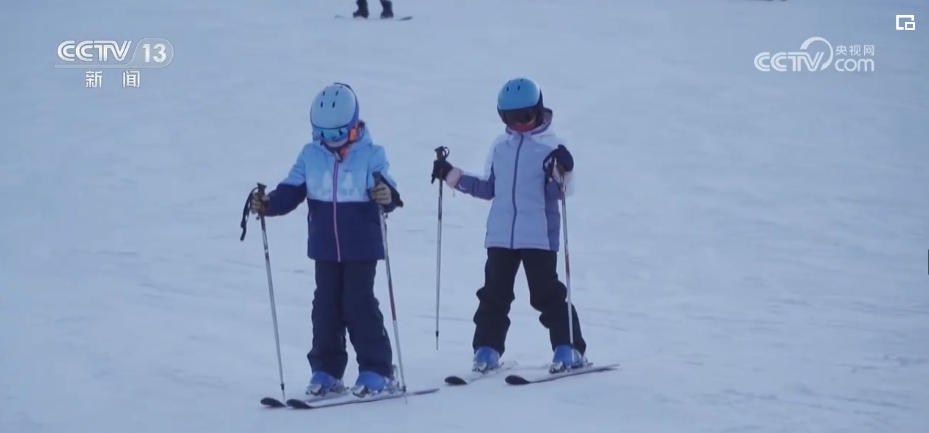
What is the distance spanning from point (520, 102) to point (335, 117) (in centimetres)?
98

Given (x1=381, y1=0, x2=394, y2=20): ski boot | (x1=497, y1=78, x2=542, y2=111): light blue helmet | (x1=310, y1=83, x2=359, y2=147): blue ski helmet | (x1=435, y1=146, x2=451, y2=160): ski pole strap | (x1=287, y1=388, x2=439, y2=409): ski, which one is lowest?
(x1=287, y1=388, x2=439, y2=409): ski

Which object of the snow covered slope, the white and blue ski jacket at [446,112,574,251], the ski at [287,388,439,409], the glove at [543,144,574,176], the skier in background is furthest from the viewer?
the skier in background

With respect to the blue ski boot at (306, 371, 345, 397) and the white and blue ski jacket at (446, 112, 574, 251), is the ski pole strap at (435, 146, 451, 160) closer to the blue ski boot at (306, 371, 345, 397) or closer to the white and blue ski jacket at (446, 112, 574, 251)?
the white and blue ski jacket at (446, 112, 574, 251)

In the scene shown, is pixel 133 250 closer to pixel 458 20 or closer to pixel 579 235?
pixel 579 235

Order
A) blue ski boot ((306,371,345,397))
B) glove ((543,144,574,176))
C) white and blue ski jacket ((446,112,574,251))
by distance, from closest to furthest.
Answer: blue ski boot ((306,371,345,397)) < glove ((543,144,574,176)) < white and blue ski jacket ((446,112,574,251))

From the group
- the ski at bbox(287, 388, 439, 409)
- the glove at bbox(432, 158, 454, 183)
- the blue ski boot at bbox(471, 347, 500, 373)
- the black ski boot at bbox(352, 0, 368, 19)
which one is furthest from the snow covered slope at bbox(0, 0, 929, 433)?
the glove at bbox(432, 158, 454, 183)

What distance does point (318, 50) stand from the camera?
16594 millimetres

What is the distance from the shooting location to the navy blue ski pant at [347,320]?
5176mm

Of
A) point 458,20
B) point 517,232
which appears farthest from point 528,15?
point 517,232

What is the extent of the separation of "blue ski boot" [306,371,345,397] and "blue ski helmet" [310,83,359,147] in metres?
1.02

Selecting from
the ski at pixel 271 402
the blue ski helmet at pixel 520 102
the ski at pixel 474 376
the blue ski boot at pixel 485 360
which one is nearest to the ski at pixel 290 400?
the ski at pixel 271 402

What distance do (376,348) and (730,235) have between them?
5.39m

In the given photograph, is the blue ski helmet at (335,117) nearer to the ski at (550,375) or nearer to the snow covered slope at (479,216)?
the snow covered slope at (479,216)

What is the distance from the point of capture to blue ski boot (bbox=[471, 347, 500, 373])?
5.74 m
